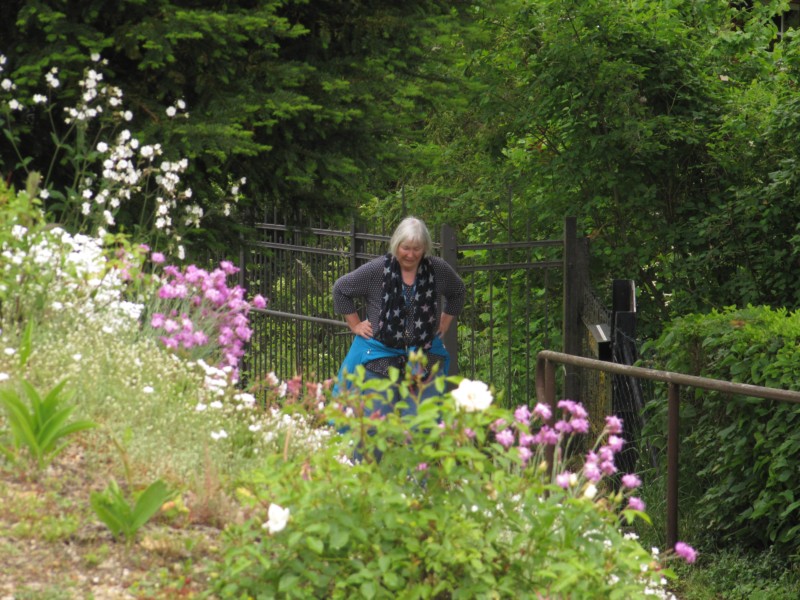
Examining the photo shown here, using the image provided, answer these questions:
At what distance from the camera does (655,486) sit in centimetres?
622

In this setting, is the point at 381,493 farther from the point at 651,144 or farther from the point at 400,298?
the point at 651,144

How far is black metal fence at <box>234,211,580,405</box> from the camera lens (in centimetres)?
823

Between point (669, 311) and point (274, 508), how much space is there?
6383 mm

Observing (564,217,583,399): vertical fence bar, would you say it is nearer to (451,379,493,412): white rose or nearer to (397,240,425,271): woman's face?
(397,240,425,271): woman's face

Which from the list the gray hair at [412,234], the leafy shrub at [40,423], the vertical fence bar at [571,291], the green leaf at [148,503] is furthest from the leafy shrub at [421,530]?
the vertical fence bar at [571,291]

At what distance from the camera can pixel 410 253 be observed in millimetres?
6016

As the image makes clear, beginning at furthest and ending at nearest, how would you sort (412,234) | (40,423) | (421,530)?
(412,234) < (40,423) < (421,530)

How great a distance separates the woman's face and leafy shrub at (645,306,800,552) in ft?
4.43

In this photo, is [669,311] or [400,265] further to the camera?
[669,311]

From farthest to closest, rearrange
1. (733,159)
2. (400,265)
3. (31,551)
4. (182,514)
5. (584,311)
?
(733,159) < (584,311) < (400,265) < (182,514) < (31,551)

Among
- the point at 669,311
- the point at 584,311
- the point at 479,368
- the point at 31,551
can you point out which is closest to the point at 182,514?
the point at 31,551

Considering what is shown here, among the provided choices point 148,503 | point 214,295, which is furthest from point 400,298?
point 148,503

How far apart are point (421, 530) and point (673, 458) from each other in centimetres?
238

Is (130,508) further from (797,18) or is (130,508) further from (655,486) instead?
(797,18)
